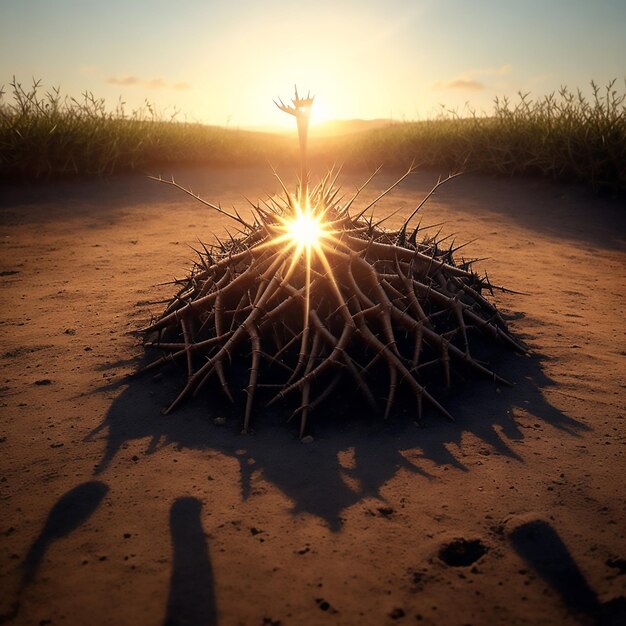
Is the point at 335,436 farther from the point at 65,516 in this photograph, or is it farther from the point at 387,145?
the point at 387,145

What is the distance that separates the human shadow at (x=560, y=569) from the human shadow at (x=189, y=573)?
99 centimetres

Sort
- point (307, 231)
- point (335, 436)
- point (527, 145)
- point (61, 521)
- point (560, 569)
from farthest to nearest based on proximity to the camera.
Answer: point (527, 145)
point (307, 231)
point (335, 436)
point (61, 521)
point (560, 569)

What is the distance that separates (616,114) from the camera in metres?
7.60

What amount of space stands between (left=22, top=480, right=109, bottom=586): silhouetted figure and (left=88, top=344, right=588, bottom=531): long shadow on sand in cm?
14

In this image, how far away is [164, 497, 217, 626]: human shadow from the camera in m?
1.53

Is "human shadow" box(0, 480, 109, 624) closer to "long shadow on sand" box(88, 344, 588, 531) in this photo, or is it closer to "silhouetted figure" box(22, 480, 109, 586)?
"silhouetted figure" box(22, 480, 109, 586)

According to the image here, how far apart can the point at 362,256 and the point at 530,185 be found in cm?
658

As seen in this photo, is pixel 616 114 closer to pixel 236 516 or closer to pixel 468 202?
pixel 468 202

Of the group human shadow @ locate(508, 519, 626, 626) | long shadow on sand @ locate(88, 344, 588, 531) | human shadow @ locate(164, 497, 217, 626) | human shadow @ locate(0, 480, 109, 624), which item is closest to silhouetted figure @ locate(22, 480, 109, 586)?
human shadow @ locate(0, 480, 109, 624)

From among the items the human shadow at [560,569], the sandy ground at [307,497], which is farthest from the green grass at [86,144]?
the human shadow at [560,569]

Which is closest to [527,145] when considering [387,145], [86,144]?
[387,145]

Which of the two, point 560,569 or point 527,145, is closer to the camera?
point 560,569

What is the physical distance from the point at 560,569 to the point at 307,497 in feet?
2.85

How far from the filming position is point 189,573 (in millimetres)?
1675
